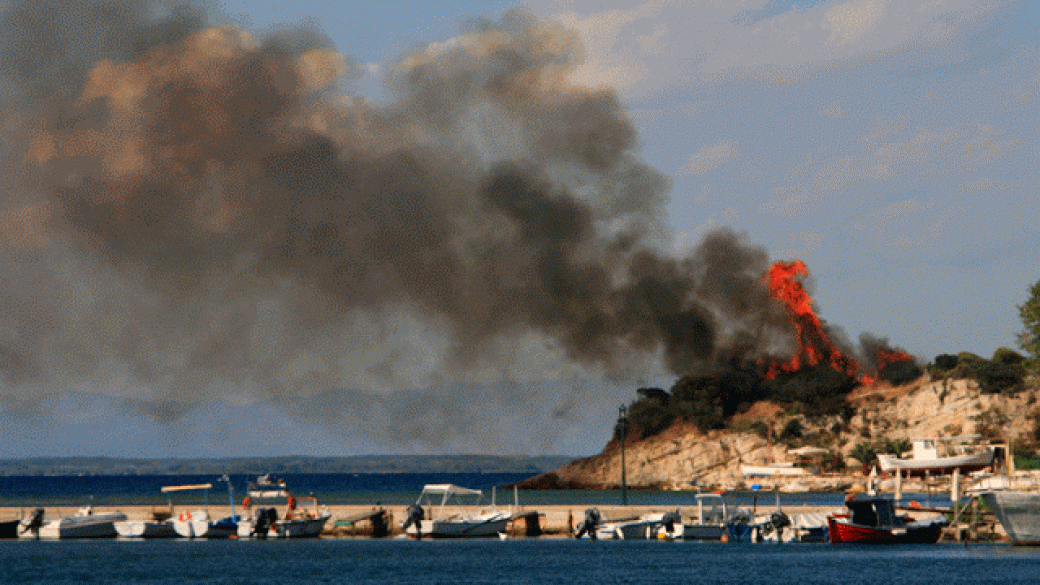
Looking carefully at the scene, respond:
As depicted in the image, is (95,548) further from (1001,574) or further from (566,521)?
(1001,574)

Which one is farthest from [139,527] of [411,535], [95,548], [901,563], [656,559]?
[901,563]

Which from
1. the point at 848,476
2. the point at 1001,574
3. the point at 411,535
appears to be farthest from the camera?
the point at 848,476

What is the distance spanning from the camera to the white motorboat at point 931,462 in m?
162

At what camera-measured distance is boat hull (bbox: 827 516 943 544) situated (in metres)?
94.6

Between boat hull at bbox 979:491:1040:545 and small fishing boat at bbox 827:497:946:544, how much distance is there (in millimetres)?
9062

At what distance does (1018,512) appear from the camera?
85.0 meters

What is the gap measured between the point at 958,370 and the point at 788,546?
372 feet

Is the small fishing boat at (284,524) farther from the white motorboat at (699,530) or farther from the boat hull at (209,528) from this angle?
the white motorboat at (699,530)

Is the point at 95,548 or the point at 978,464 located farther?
the point at 978,464

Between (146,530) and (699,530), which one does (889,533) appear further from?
(146,530)

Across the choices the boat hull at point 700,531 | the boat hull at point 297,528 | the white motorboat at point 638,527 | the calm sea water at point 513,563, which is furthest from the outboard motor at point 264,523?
the boat hull at point 700,531

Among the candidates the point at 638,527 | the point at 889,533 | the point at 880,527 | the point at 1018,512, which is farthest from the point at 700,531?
the point at 1018,512

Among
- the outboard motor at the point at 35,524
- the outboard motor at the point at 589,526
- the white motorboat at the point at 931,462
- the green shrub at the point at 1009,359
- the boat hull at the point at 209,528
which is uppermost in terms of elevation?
the green shrub at the point at 1009,359

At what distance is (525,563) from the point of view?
86.1 metres
